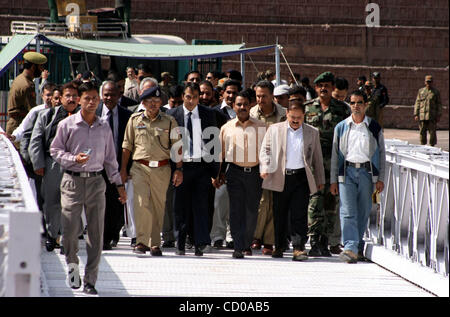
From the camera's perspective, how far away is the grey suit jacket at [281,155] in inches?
395

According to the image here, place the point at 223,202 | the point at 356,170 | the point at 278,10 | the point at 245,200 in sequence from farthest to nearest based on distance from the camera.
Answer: the point at 278,10 → the point at 223,202 → the point at 245,200 → the point at 356,170

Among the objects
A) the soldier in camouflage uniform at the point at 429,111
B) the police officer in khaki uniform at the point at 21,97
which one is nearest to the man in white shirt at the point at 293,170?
the police officer in khaki uniform at the point at 21,97

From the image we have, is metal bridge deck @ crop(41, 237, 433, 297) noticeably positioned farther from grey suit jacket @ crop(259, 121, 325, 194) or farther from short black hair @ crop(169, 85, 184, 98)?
short black hair @ crop(169, 85, 184, 98)

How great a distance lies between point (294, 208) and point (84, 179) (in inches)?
111

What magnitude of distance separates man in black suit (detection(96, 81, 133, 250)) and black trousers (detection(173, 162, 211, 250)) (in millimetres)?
673

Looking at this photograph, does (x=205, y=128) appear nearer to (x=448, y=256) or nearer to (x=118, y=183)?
(x=118, y=183)

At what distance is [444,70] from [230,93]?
20.2m

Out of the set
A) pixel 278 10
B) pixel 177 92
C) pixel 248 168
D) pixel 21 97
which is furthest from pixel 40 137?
pixel 278 10

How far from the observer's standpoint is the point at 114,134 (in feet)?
34.6

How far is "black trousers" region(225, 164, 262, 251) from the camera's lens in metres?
10.2

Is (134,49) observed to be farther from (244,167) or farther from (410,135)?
(410,135)

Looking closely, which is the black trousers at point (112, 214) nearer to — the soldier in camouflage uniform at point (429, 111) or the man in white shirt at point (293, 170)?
the man in white shirt at point (293, 170)
